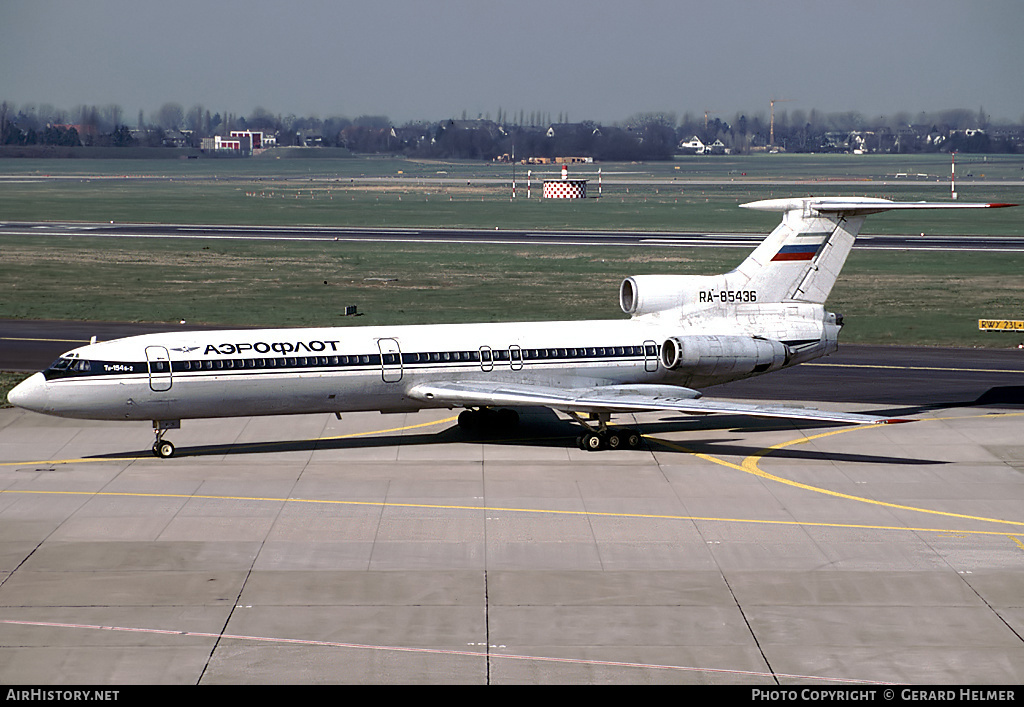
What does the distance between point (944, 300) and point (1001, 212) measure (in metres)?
74.8

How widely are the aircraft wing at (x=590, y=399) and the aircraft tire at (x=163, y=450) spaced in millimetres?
6878

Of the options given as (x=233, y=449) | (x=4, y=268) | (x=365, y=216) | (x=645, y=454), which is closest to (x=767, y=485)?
(x=645, y=454)

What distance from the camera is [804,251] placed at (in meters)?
39.0

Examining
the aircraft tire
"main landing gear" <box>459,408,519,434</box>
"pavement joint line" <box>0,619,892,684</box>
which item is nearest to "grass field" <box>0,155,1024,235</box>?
"main landing gear" <box>459,408,519,434</box>

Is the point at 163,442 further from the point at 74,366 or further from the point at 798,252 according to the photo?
the point at 798,252

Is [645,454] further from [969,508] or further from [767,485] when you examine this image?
[969,508]

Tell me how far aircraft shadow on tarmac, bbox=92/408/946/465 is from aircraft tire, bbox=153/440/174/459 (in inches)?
21.1

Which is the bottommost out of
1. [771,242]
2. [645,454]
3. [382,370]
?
[645,454]

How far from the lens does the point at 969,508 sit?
1164 inches

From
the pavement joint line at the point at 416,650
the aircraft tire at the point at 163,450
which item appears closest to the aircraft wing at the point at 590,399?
the aircraft tire at the point at 163,450

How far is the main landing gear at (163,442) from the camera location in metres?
34.6

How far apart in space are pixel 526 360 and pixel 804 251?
9.75 metres

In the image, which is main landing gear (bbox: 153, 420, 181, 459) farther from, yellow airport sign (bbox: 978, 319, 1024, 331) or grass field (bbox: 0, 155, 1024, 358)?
yellow airport sign (bbox: 978, 319, 1024, 331)

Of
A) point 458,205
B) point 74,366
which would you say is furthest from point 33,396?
point 458,205
